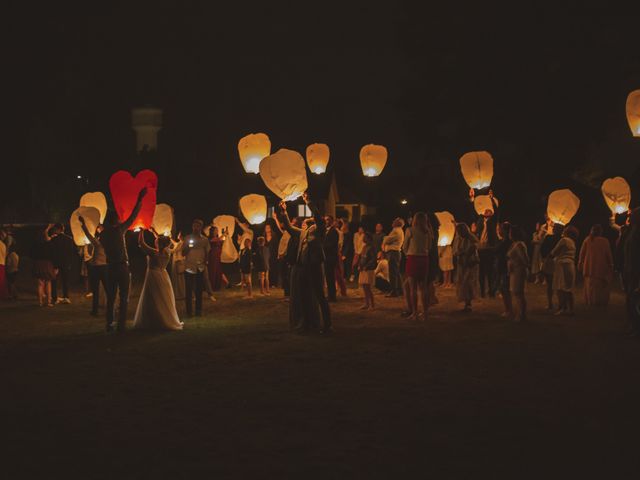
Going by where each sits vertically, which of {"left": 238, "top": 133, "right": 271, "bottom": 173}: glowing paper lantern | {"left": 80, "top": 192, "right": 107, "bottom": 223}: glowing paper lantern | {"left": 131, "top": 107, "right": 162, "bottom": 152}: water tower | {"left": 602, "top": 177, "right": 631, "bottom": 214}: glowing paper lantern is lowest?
{"left": 602, "top": 177, "right": 631, "bottom": 214}: glowing paper lantern

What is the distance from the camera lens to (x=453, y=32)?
111 feet

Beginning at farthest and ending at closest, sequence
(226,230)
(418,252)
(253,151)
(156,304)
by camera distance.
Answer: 1. (226,230)
2. (253,151)
3. (418,252)
4. (156,304)

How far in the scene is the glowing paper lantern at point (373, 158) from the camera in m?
19.2

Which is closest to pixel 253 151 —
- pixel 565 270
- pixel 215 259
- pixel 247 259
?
pixel 247 259

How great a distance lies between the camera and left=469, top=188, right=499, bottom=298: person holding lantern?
14750mm

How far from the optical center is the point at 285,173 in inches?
434

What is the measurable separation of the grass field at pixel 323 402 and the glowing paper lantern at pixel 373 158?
8.28 m

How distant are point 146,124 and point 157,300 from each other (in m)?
44.3

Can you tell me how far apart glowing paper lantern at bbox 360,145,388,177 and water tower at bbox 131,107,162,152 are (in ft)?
119

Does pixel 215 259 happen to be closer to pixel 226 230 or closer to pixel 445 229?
pixel 226 230

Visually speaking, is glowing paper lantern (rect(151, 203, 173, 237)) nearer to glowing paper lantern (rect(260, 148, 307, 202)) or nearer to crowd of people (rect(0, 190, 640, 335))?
Answer: crowd of people (rect(0, 190, 640, 335))

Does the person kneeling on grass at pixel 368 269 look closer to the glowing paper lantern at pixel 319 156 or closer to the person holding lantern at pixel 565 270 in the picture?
the person holding lantern at pixel 565 270

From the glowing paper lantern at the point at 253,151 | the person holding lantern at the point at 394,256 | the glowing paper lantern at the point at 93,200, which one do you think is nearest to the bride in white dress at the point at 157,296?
the glowing paper lantern at the point at 253,151

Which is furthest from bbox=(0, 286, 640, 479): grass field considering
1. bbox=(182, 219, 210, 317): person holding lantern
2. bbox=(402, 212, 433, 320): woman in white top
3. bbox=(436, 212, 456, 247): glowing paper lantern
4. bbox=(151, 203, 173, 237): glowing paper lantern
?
bbox=(436, 212, 456, 247): glowing paper lantern
